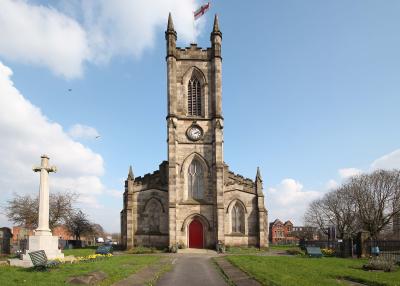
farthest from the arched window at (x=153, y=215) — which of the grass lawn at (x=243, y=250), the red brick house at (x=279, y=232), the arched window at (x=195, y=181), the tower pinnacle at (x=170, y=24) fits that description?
the red brick house at (x=279, y=232)

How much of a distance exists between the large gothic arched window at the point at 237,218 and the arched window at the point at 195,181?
4057 millimetres

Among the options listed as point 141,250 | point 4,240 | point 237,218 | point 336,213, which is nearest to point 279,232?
point 336,213

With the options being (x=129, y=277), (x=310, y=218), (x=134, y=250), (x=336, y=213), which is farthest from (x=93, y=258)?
(x=310, y=218)

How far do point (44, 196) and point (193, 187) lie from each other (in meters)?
19.7

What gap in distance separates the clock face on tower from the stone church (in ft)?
0.14

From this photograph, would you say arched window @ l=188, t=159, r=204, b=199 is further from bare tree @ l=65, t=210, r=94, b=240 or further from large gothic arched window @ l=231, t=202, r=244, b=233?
bare tree @ l=65, t=210, r=94, b=240

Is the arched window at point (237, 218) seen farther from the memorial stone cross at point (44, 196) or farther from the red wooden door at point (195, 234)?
the memorial stone cross at point (44, 196)

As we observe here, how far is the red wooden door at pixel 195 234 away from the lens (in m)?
39.8

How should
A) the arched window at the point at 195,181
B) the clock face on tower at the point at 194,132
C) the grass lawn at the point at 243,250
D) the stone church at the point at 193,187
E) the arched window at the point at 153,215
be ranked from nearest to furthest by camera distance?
1. the grass lawn at the point at 243,250
2. the stone church at the point at 193,187
3. the arched window at the point at 153,215
4. the arched window at the point at 195,181
5. the clock face on tower at the point at 194,132

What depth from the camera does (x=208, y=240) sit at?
3922cm

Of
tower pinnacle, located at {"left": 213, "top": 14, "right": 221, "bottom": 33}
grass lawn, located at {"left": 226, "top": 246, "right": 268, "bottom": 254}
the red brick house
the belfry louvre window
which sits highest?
tower pinnacle, located at {"left": 213, "top": 14, "right": 221, "bottom": 33}

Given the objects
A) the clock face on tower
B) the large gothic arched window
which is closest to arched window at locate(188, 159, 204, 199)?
the clock face on tower

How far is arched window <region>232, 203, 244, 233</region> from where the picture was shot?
41062mm

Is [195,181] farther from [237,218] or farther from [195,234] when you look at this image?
[237,218]
